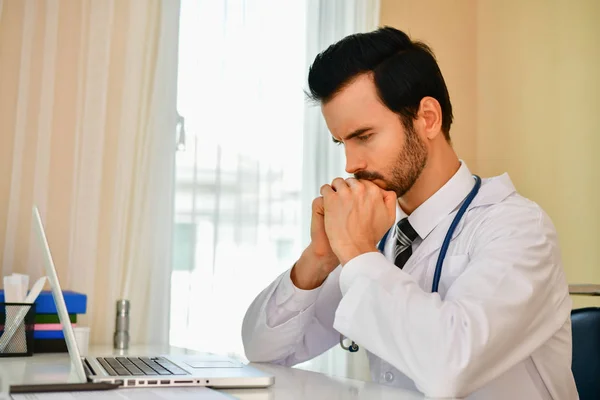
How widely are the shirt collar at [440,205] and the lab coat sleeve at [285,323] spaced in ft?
0.90

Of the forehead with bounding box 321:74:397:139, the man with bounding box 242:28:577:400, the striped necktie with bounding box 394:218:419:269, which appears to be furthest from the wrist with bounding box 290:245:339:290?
the forehead with bounding box 321:74:397:139

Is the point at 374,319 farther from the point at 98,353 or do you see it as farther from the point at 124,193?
the point at 124,193

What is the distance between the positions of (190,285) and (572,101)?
5.46 ft

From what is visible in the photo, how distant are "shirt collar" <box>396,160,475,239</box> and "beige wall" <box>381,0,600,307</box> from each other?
134 centimetres

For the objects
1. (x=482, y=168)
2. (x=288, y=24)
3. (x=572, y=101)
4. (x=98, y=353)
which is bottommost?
(x=98, y=353)

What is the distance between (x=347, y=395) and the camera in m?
1.05

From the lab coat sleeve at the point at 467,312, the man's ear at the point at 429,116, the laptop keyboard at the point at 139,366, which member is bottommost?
the laptop keyboard at the point at 139,366

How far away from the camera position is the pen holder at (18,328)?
156cm

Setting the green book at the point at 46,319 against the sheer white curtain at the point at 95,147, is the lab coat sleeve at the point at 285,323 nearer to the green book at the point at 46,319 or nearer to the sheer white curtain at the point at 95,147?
the green book at the point at 46,319

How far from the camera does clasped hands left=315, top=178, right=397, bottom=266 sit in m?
1.33

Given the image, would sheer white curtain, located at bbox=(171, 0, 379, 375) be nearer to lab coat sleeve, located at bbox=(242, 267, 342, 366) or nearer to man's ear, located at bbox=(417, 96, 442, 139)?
lab coat sleeve, located at bbox=(242, 267, 342, 366)

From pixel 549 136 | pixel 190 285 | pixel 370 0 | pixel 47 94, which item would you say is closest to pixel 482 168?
pixel 549 136

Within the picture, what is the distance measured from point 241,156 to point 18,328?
1.07 metres

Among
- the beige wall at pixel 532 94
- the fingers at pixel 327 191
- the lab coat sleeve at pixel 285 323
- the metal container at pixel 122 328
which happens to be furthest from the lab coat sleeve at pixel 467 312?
the beige wall at pixel 532 94
